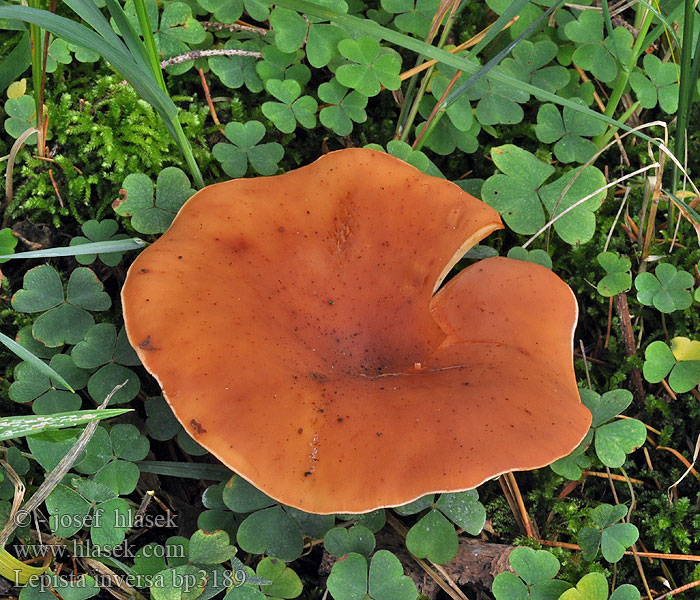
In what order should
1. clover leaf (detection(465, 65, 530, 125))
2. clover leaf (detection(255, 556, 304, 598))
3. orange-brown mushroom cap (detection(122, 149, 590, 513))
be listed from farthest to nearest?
clover leaf (detection(465, 65, 530, 125)) < clover leaf (detection(255, 556, 304, 598)) < orange-brown mushroom cap (detection(122, 149, 590, 513))

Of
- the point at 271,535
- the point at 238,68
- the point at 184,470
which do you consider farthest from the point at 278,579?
the point at 238,68

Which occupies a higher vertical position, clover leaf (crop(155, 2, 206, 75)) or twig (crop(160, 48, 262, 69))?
clover leaf (crop(155, 2, 206, 75))

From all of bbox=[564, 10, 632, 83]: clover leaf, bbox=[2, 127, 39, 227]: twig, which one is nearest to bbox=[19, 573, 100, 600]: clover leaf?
bbox=[2, 127, 39, 227]: twig

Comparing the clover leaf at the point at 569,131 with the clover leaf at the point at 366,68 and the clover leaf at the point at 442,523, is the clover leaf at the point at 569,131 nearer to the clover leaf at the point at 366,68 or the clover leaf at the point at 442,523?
the clover leaf at the point at 366,68

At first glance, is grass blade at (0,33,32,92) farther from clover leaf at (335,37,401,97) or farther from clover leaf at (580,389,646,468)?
clover leaf at (580,389,646,468)

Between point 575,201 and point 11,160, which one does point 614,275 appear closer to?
point 575,201

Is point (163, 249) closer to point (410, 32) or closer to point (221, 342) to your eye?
point (221, 342)

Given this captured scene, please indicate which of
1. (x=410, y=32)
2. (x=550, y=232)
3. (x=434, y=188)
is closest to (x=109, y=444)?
(x=434, y=188)
